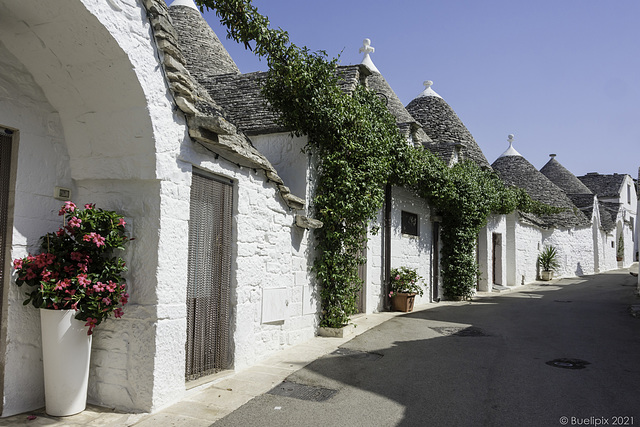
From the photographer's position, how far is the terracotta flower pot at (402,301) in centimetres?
1101

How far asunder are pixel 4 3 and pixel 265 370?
4563mm

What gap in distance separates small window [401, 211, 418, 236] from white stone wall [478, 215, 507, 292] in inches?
199

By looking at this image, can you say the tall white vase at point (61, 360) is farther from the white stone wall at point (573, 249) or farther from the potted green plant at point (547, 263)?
the white stone wall at point (573, 249)

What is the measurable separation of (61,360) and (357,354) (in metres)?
3.97

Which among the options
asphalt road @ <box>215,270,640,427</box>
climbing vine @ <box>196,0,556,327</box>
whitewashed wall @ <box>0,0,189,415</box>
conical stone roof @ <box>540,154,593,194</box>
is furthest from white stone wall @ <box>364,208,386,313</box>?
conical stone roof @ <box>540,154,593,194</box>

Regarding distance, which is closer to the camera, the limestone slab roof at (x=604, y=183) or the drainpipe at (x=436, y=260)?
the drainpipe at (x=436, y=260)

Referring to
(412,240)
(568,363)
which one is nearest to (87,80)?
(568,363)

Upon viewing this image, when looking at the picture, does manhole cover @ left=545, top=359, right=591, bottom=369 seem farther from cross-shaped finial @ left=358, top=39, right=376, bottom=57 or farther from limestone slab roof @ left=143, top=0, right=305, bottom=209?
cross-shaped finial @ left=358, top=39, right=376, bottom=57

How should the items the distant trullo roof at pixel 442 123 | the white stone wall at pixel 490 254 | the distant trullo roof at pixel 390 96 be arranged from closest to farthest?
1. the distant trullo roof at pixel 390 96
2. the white stone wall at pixel 490 254
3. the distant trullo roof at pixel 442 123

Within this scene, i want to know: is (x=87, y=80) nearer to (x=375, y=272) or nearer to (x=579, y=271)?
(x=375, y=272)

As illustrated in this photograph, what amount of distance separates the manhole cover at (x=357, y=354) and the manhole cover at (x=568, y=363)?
2314mm

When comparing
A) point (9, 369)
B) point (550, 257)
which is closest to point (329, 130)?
point (9, 369)

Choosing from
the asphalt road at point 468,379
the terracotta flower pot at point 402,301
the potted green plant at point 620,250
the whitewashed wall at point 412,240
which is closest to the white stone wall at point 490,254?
the whitewashed wall at point 412,240

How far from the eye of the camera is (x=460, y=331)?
8.60 metres
